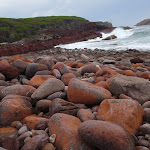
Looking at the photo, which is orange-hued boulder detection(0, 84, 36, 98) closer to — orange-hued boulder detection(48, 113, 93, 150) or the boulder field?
the boulder field

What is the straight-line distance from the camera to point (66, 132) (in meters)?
1.46

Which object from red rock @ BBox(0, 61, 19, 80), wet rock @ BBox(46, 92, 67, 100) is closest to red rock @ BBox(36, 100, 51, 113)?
wet rock @ BBox(46, 92, 67, 100)

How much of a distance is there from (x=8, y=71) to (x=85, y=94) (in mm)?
1896

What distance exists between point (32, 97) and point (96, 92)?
3.05ft

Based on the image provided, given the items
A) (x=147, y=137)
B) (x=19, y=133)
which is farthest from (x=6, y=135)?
(x=147, y=137)

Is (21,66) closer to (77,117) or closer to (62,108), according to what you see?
(62,108)

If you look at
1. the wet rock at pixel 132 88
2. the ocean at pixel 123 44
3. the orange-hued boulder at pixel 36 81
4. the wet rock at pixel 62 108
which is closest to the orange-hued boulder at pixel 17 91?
the orange-hued boulder at pixel 36 81

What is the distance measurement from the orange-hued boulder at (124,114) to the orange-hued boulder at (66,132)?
342 millimetres

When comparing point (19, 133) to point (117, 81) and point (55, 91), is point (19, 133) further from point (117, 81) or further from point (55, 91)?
point (117, 81)

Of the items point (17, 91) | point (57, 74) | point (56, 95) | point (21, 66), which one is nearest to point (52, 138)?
point (56, 95)

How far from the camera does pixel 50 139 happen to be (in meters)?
1.48

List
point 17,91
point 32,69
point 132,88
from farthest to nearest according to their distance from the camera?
point 32,69 < point 17,91 < point 132,88

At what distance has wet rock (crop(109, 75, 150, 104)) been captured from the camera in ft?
7.18

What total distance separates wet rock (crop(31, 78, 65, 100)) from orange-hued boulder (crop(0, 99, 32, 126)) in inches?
12.1
